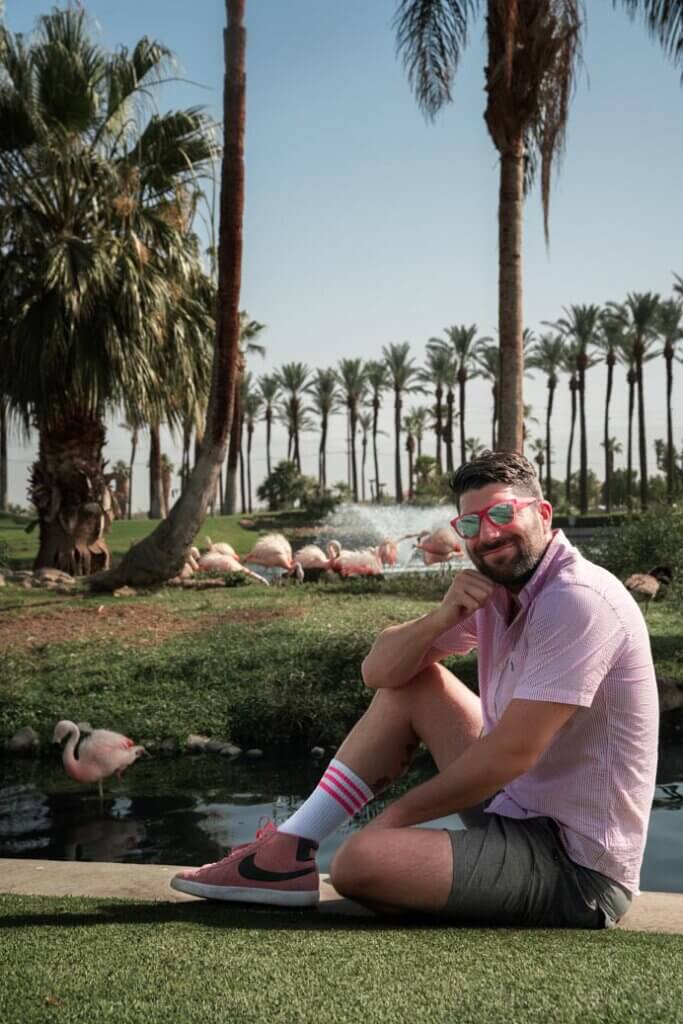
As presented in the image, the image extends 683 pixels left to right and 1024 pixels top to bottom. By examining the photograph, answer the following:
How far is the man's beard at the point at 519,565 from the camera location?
3105mm

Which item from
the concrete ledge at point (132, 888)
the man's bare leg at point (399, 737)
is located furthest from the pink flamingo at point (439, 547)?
the man's bare leg at point (399, 737)

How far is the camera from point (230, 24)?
1359 centimetres

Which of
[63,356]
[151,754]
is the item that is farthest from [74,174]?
[151,754]

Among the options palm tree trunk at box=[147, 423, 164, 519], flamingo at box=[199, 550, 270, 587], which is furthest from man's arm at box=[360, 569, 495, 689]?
palm tree trunk at box=[147, 423, 164, 519]

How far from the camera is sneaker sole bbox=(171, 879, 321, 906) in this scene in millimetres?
3256

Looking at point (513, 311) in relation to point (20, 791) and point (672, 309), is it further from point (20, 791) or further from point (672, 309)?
point (672, 309)

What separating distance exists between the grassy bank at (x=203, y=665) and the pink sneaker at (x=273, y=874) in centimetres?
495

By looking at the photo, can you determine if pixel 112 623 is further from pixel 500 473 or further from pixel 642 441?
pixel 642 441

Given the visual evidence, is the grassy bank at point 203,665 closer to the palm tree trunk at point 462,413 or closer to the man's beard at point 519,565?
the man's beard at point 519,565

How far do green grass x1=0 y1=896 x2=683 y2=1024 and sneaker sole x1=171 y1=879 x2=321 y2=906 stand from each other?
12 cm

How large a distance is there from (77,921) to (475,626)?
1.45 meters

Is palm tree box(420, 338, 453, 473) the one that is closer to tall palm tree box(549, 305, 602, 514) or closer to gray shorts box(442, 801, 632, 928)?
tall palm tree box(549, 305, 602, 514)

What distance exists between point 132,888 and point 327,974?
1.31 m

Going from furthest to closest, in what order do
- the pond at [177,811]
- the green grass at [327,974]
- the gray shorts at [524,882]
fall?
the pond at [177,811]
the gray shorts at [524,882]
the green grass at [327,974]
